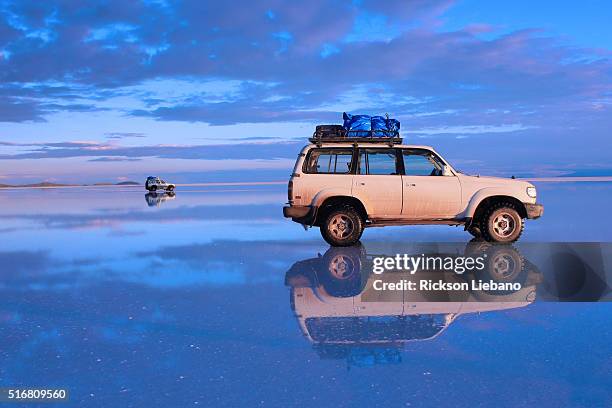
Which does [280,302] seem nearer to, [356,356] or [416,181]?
[356,356]

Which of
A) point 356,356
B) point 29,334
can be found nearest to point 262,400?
point 356,356

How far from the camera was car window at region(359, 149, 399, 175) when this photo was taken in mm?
12438

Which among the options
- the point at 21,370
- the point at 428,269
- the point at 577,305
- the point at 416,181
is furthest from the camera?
the point at 416,181

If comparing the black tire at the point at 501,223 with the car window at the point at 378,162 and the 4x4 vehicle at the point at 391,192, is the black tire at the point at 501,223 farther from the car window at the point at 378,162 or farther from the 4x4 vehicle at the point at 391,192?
the car window at the point at 378,162

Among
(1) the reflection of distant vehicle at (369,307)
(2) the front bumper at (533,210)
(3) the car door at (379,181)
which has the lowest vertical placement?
(1) the reflection of distant vehicle at (369,307)

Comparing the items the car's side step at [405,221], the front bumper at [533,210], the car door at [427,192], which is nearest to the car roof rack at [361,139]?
the car door at [427,192]

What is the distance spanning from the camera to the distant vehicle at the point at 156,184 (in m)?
49.7

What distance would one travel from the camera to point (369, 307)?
6715mm

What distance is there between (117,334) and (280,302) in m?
2.07

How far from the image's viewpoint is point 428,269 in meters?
9.63

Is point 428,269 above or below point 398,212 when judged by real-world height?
below

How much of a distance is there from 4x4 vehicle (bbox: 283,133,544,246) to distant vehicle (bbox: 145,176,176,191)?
39543mm

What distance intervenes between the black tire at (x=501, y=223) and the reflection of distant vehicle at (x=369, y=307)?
2364 mm

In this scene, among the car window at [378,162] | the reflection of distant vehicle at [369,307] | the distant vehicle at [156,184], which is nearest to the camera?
the reflection of distant vehicle at [369,307]
